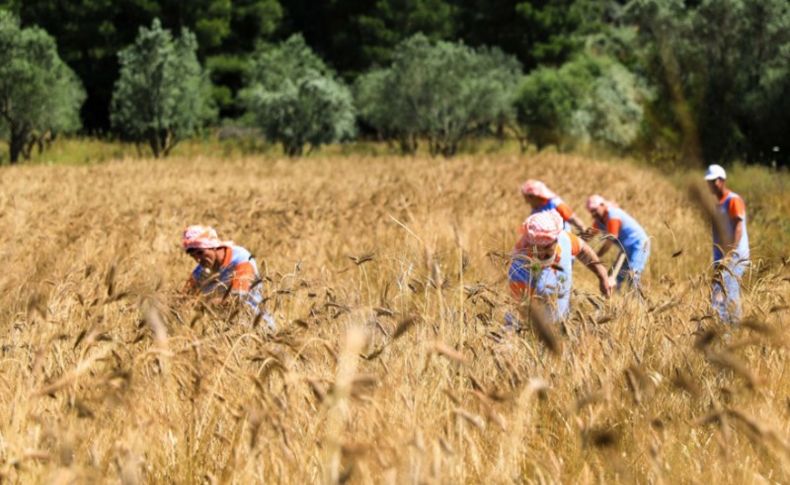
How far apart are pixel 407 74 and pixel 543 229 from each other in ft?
98.1

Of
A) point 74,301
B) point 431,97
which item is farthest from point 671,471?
point 431,97

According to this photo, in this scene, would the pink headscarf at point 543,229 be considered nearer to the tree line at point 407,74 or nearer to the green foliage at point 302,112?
the tree line at point 407,74

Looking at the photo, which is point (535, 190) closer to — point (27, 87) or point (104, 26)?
point (27, 87)

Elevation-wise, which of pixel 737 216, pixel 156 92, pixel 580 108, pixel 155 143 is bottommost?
pixel 580 108

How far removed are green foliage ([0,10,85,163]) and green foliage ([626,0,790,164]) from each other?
16757mm

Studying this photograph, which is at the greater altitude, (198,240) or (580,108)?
(198,240)

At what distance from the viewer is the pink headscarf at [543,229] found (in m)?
5.61

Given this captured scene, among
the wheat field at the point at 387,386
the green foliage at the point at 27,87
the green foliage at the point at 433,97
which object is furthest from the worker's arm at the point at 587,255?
the green foliage at the point at 433,97

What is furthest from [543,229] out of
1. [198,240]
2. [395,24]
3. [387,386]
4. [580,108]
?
[395,24]

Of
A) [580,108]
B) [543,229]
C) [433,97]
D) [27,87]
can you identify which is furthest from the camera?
[580,108]

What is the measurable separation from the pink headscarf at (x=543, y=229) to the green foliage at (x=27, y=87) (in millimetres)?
24589

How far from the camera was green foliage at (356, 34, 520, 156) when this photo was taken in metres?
34.7

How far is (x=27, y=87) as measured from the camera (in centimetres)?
2767

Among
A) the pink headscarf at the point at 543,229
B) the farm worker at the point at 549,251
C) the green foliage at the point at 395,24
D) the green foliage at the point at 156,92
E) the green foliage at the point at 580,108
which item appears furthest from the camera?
the green foliage at the point at 395,24
